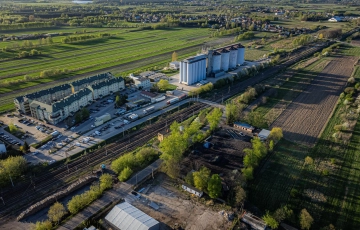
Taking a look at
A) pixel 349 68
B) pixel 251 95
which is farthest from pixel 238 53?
pixel 349 68

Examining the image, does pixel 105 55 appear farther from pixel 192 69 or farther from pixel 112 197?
pixel 112 197

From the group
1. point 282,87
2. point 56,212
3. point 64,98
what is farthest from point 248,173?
point 282,87

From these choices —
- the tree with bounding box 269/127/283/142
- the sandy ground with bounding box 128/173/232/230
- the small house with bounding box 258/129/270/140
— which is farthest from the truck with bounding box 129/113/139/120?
the tree with bounding box 269/127/283/142

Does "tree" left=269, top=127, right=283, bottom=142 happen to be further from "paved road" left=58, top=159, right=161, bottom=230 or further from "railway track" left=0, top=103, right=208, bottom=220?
"paved road" left=58, top=159, right=161, bottom=230

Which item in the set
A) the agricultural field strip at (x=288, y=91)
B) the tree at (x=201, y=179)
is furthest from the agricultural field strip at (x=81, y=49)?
the tree at (x=201, y=179)

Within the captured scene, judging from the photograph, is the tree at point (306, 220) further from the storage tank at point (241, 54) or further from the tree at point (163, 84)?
the storage tank at point (241, 54)

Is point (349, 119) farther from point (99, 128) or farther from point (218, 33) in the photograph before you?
point (218, 33)
